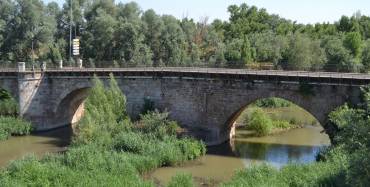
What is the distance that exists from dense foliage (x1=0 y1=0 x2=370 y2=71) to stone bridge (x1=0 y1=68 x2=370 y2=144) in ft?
47.1

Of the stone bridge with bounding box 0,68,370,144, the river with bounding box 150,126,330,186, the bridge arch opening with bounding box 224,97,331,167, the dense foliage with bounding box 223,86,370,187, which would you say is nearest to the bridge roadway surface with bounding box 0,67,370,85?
the stone bridge with bounding box 0,68,370,144

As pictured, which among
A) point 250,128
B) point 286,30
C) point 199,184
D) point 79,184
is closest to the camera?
point 79,184

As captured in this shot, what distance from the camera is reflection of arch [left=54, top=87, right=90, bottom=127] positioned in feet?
149

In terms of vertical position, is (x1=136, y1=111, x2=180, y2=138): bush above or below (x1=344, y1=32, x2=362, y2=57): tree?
below

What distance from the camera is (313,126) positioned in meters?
44.3

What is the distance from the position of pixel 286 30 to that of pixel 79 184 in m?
66.3

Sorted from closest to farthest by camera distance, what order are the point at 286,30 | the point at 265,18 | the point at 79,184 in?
the point at 79,184 → the point at 286,30 → the point at 265,18

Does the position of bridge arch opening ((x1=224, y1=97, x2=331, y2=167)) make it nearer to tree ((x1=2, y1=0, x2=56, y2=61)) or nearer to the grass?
the grass

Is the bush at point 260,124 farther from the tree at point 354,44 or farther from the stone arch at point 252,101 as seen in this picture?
the tree at point 354,44

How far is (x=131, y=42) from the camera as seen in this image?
62.4 m

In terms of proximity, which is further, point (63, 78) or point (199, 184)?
point (63, 78)

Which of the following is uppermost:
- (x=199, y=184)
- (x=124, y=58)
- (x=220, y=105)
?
(x=124, y=58)

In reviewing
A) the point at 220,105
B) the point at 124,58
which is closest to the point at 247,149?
the point at 220,105

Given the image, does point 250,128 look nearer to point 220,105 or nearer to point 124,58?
point 220,105
